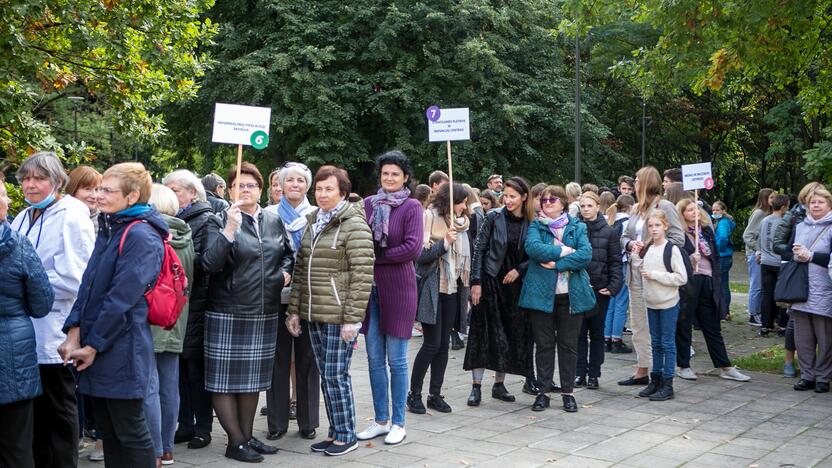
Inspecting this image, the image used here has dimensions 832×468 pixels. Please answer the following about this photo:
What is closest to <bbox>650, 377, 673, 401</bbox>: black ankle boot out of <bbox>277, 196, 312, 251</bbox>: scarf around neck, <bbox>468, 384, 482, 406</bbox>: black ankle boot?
<bbox>468, 384, 482, 406</bbox>: black ankle boot

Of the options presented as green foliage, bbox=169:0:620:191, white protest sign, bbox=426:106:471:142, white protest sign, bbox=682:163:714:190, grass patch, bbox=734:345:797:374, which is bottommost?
grass patch, bbox=734:345:797:374

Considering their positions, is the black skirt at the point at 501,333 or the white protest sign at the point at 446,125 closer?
the black skirt at the point at 501,333

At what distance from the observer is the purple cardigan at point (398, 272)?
7.00 meters

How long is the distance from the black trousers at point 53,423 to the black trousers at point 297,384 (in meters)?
1.74

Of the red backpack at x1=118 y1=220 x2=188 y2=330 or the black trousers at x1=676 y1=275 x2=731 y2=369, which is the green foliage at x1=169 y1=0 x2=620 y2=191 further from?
the red backpack at x1=118 y1=220 x2=188 y2=330

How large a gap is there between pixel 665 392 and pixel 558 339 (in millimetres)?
1345

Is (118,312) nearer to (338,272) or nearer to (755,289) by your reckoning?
(338,272)

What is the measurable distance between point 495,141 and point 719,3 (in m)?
15.8

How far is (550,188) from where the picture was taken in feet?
27.1

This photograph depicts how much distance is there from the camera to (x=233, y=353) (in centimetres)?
643

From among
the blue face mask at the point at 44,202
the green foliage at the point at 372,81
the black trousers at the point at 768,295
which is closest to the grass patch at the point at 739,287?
the green foliage at the point at 372,81

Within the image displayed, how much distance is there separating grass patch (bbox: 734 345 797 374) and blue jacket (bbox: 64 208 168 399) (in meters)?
7.77

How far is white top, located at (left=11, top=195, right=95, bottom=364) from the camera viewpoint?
5.75 m

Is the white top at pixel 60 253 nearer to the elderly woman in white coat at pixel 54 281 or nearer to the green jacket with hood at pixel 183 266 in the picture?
the elderly woman in white coat at pixel 54 281
